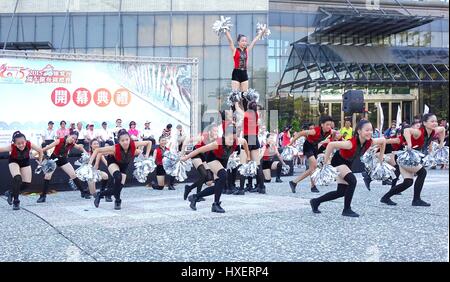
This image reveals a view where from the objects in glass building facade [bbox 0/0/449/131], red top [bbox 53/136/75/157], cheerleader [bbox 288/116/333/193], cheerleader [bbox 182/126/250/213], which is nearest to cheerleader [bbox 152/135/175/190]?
red top [bbox 53/136/75/157]

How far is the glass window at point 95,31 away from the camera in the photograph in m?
27.0

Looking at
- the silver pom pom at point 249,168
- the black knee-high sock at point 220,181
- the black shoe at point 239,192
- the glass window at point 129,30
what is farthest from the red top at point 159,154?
the glass window at point 129,30

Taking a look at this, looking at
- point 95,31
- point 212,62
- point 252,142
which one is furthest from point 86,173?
point 95,31

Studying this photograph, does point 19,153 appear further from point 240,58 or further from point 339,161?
point 339,161

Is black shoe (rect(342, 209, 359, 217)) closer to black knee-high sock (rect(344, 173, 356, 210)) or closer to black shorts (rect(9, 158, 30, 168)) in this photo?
black knee-high sock (rect(344, 173, 356, 210))

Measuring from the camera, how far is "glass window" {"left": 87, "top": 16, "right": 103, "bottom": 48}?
27.0 m

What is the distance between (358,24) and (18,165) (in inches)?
905

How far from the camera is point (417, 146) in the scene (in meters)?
8.21

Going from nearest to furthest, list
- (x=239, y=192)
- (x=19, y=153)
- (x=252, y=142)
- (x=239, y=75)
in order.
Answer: (x=19, y=153), (x=252, y=142), (x=239, y=75), (x=239, y=192)

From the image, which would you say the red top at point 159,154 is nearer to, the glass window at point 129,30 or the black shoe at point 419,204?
the black shoe at point 419,204

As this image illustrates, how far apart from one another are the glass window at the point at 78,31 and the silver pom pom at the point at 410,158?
75.1 ft

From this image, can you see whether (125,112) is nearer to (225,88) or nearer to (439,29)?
(225,88)

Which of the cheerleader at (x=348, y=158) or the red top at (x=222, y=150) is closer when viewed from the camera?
the cheerleader at (x=348, y=158)
